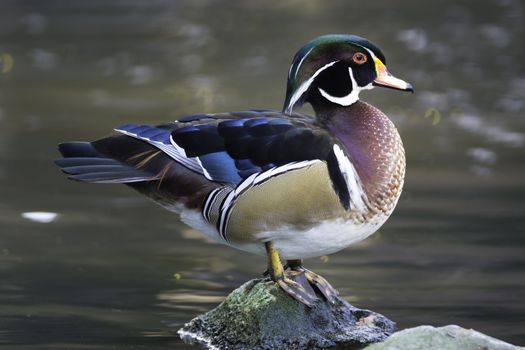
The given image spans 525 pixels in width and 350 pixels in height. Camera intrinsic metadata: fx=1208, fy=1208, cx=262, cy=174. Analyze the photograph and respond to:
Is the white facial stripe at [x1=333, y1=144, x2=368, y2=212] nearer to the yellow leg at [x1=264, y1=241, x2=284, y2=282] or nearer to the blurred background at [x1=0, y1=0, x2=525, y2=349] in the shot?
the yellow leg at [x1=264, y1=241, x2=284, y2=282]

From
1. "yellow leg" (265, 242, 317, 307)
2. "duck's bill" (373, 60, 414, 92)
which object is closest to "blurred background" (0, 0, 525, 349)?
"yellow leg" (265, 242, 317, 307)

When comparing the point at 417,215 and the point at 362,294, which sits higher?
the point at 417,215

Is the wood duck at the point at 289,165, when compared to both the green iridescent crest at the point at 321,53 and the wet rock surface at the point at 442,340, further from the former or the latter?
the wet rock surface at the point at 442,340

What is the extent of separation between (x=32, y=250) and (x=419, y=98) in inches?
223

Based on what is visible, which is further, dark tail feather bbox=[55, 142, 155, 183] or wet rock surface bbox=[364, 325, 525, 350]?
dark tail feather bbox=[55, 142, 155, 183]

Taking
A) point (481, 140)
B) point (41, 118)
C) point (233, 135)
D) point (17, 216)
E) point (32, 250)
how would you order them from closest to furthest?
1. point (233, 135)
2. point (32, 250)
3. point (17, 216)
4. point (481, 140)
5. point (41, 118)

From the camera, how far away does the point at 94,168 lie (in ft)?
19.1

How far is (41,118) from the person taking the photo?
38.0ft

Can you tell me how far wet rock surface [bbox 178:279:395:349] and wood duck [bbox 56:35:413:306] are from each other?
88 mm

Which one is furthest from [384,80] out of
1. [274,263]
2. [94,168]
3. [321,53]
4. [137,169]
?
[94,168]

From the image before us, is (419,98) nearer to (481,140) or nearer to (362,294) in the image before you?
(481,140)

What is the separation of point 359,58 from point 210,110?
19.3 feet

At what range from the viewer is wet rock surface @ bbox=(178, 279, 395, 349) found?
18.8ft

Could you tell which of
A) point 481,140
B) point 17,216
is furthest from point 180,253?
point 481,140
